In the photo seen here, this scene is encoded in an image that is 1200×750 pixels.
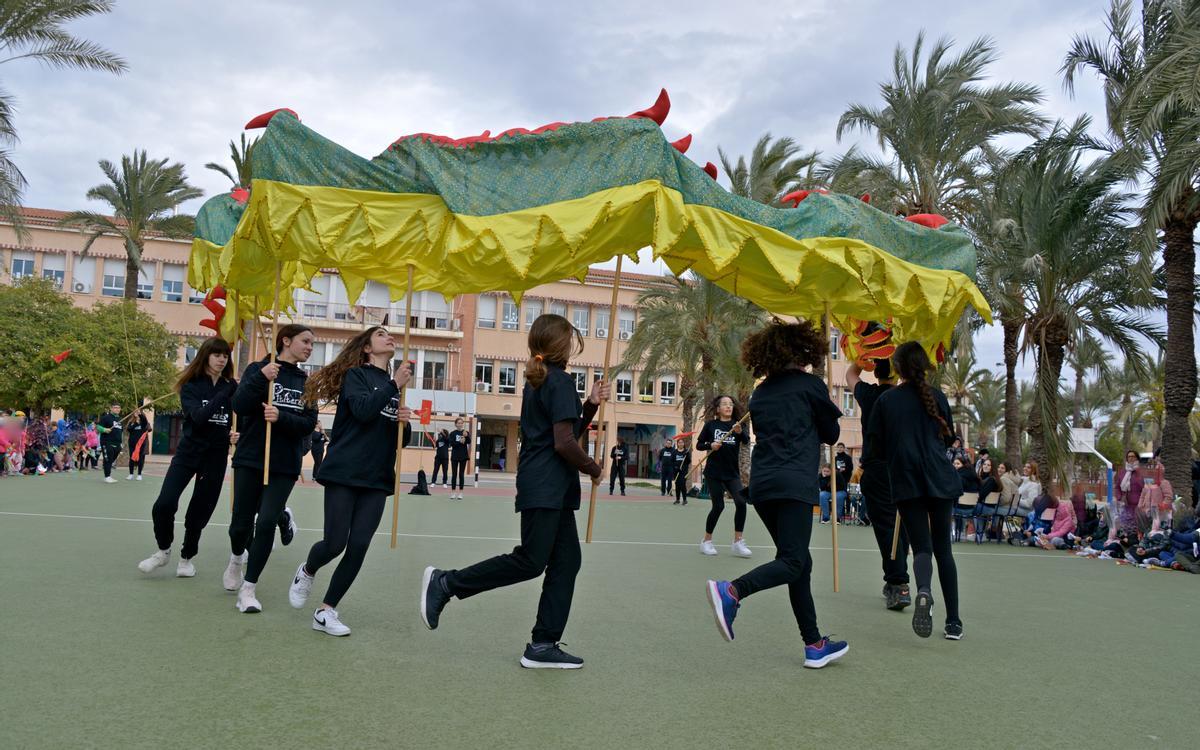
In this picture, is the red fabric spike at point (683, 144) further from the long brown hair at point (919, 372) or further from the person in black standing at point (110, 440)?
the person in black standing at point (110, 440)

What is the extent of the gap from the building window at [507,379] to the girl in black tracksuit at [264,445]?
156ft

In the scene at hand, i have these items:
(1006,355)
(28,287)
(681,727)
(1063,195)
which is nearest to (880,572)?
(681,727)

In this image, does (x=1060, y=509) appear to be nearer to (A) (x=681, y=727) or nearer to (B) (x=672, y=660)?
(B) (x=672, y=660)

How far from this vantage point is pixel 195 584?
7.06 m

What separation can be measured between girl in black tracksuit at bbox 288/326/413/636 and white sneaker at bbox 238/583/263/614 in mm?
564

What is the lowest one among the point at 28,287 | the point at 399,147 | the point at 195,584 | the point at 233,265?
the point at 195,584

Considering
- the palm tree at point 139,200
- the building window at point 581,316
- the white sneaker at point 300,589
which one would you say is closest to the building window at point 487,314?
the building window at point 581,316

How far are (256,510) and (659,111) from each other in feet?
13.6

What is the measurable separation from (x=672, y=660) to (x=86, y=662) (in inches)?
121

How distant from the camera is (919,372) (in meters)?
6.23

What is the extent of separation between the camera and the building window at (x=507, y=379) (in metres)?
54.2

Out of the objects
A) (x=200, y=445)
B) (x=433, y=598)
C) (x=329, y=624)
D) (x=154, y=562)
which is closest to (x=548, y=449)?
(x=433, y=598)

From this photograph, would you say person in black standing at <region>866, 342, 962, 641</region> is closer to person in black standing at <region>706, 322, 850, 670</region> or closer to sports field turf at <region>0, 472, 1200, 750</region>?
sports field turf at <region>0, 472, 1200, 750</region>

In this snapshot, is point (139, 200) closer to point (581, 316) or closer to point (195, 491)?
point (581, 316)
